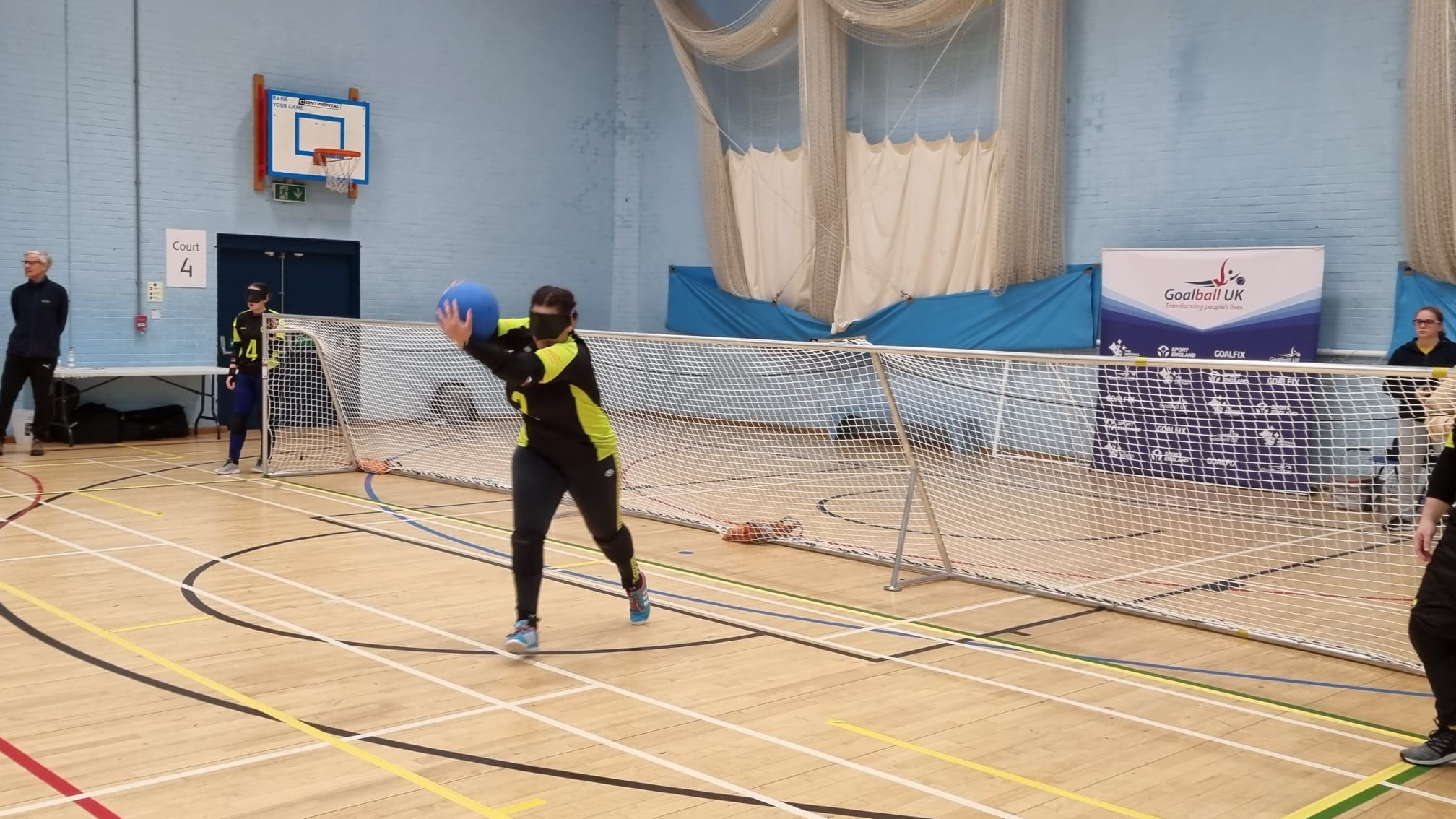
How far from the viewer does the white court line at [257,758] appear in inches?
154

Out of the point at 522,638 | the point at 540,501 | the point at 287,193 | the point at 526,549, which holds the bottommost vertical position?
the point at 522,638

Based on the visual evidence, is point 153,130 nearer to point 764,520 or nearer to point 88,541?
point 88,541

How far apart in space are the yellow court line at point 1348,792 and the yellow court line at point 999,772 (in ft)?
1.71

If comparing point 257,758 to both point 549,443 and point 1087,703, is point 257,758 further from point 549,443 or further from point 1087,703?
point 1087,703

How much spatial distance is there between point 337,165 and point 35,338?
4.67 meters

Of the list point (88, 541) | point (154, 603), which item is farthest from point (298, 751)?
point (88, 541)

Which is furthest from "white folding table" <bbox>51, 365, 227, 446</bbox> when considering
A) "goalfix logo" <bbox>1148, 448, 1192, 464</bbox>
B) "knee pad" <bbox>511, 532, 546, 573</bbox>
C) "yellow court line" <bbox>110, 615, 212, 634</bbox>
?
"goalfix logo" <bbox>1148, 448, 1192, 464</bbox>

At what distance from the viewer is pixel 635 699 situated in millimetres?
5156

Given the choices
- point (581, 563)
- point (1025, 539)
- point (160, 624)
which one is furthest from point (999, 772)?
point (1025, 539)

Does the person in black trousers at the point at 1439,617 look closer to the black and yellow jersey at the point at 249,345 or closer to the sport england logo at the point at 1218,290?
the sport england logo at the point at 1218,290

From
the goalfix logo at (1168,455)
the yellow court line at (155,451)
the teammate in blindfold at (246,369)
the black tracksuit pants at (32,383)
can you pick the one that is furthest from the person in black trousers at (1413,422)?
the black tracksuit pants at (32,383)

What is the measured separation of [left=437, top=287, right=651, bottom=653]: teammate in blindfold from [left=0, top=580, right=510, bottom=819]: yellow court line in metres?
1.21

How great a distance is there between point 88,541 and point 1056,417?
8656 millimetres

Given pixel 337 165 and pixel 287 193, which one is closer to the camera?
pixel 287 193
